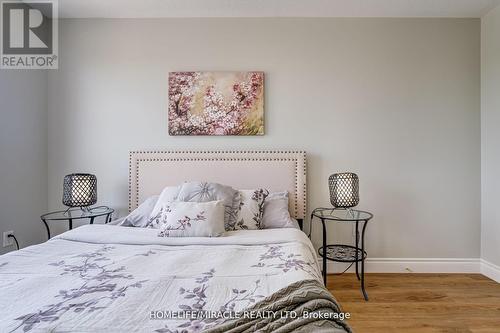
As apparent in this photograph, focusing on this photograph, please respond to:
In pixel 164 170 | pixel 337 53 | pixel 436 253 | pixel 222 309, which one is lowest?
pixel 436 253

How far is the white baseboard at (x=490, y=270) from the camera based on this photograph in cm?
245

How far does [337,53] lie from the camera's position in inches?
104

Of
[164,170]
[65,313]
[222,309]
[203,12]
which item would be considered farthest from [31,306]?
[203,12]

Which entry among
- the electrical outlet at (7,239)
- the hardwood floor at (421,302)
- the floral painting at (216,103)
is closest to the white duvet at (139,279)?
the hardwood floor at (421,302)

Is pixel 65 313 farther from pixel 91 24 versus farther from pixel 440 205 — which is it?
pixel 440 205

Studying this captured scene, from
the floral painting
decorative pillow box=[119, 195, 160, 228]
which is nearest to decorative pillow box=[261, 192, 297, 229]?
the floral painting

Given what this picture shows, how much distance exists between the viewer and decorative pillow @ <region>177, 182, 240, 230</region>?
2.06 metres

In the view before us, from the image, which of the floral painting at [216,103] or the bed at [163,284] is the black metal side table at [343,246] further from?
the floral painting at [216,103]

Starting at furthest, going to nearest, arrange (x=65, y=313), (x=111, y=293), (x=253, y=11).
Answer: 1. (x=253, y=11)
2. (x=111, y=293)
3. (x=65, y=313)

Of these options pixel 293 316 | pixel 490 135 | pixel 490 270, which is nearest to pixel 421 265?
pixel 490 270

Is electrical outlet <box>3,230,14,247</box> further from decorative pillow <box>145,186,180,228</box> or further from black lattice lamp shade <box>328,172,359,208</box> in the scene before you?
black lattice lamp shade <box>328,172,359,208</box>

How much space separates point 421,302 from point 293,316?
183 cm

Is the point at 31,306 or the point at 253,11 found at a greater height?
the point at 253,11

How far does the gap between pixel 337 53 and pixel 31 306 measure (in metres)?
2.86
